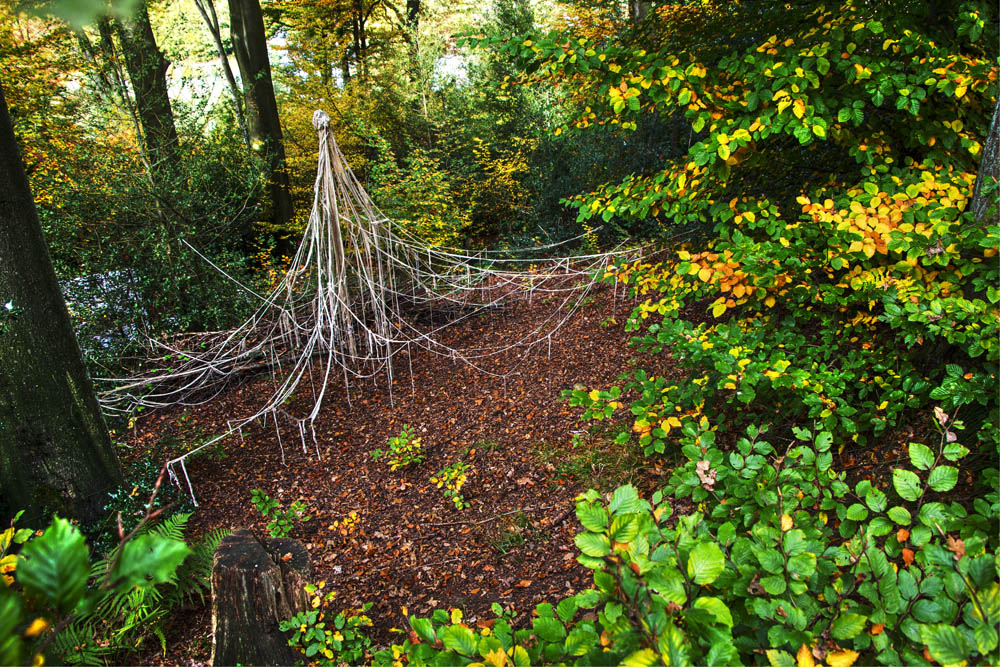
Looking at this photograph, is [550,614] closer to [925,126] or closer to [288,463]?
[925,126]

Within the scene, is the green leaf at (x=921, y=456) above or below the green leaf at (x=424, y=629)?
above

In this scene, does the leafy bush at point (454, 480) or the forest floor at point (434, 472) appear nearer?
the forest floor at point (434, 472)

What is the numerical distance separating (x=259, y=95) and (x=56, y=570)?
821 cm

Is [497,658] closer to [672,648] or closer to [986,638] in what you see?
[672,648]

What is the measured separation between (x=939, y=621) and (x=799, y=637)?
24 centimetres

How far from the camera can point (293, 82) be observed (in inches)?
378

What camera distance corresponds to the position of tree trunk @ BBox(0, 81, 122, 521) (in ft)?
8.62

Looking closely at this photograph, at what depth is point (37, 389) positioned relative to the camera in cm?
275

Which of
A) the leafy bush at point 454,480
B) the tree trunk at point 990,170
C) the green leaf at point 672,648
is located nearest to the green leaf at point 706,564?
the green leaf at point 672,648

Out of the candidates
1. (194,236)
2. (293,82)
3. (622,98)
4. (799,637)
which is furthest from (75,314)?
(293,82)

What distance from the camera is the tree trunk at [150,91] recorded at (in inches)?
191

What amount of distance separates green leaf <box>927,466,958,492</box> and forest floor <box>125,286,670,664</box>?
1.62 meters

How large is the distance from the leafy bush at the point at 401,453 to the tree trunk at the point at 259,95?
Answer: 478cm

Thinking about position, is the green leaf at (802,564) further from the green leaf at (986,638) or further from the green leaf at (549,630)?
the green leaf at (549,630)
